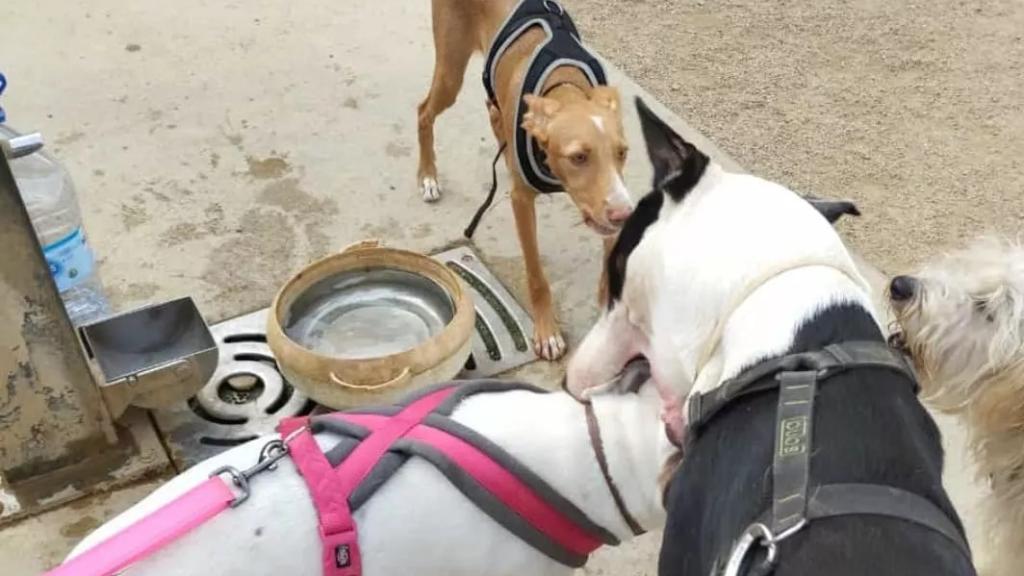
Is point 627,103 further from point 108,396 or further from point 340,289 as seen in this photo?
point 108,396

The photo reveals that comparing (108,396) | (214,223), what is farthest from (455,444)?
(214,223)

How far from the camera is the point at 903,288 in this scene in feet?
5.63

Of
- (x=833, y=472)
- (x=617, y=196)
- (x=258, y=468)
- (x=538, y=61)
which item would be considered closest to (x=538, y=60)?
(x=538, y=61)

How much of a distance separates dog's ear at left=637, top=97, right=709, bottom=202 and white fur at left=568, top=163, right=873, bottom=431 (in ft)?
0.05

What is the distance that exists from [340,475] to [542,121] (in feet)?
4.35

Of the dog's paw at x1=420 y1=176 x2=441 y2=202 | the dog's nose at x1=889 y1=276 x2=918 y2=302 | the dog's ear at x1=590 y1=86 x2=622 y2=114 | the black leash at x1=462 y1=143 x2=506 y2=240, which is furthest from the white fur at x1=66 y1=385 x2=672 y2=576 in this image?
the dog's paw at x1=420 y1=176 x2=441 y2=202

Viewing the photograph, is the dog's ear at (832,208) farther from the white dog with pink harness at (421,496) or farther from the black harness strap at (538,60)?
the black harness strap at (538,60)

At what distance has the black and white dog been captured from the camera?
1130mm

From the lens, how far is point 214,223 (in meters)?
3.15

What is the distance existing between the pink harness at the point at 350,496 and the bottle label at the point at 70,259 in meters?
1.15

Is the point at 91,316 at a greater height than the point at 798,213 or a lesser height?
lesser

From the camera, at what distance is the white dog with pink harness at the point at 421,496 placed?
4.75 ft

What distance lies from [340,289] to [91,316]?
624 mm

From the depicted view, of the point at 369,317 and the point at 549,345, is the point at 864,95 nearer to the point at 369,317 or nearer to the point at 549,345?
the point at 549,345
